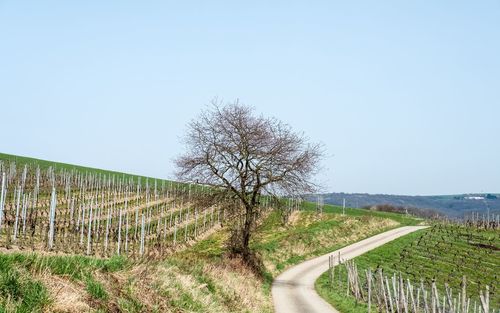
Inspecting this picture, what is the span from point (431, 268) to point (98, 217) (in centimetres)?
3437

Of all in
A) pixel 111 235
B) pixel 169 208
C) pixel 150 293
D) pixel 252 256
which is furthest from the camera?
pixel 169 208

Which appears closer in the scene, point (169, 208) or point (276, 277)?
point (276, 277)

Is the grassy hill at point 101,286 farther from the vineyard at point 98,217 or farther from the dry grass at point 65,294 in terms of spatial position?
the vineyard at point 98,217

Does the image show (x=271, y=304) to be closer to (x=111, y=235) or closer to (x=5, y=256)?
(x=5, y=256)

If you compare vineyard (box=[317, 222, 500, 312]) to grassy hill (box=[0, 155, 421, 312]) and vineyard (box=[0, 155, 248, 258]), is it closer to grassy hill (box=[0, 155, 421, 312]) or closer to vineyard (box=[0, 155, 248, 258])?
vineyard (box=[0, 155, 248, 258])

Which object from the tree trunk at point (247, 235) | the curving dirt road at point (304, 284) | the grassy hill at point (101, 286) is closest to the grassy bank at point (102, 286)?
A: the grassy hill at point (101, 286)

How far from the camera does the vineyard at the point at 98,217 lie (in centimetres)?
3516

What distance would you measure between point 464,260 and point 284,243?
19.7m

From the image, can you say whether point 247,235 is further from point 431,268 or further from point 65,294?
point 65,294

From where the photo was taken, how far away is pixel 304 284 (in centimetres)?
3070

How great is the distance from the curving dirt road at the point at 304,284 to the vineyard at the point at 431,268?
0.94 m

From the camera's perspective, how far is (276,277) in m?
33.9

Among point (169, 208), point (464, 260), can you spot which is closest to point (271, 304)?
point (464, 260)

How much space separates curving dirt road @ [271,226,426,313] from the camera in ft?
73.3
